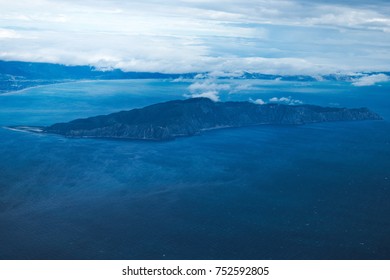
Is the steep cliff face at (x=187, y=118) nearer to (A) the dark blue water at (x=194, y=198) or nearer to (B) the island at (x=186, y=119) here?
(B) the island at (x=186, y=119)

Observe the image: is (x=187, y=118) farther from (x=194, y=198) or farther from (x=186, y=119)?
(x=194, y=198)

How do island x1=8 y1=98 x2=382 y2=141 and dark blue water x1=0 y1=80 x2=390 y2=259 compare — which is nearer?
dark blue water x1=0 y1=80 x2=390 y2=259

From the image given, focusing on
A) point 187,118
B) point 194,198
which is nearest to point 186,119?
point 187,118

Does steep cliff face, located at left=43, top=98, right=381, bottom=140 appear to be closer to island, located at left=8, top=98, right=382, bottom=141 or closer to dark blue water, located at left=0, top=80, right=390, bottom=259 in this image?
island, located at left=8, top=98, right=382, bottom=141

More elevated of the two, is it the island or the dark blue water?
the island

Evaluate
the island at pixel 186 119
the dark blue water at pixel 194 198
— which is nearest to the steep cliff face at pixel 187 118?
the island at pixel 186 119

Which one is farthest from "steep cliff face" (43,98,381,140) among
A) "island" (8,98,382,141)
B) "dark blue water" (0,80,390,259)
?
"dark blue water" (0,80,390,259)
